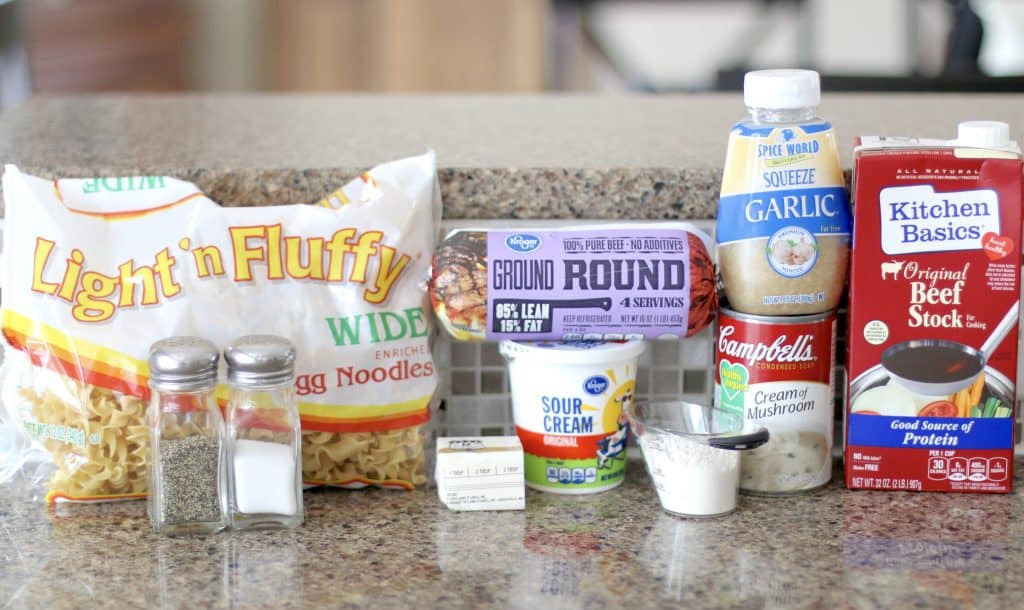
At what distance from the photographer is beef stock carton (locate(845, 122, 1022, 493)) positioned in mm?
952

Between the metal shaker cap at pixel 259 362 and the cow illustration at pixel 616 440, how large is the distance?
27 cm

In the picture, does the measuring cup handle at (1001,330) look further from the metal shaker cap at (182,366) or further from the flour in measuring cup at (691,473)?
the metal shaker cap at (182,366)

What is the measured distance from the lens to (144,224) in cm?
101

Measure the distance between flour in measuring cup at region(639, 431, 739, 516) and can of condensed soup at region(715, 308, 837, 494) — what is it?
4 centimetres

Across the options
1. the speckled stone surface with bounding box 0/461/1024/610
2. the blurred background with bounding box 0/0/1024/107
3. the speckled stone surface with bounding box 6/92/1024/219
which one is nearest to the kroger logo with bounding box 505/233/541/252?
the speckled stone surface with bounding box 6/92/1024/219

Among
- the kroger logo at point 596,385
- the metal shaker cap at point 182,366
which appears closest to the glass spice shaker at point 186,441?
the metal shaker cap at point 182,366

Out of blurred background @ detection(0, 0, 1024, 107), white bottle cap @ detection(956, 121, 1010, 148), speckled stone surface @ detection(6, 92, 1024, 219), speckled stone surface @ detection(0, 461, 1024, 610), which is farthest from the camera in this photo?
blurred background @ detection(0, 0, 1024, 107)

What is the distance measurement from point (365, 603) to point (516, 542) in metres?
0.15

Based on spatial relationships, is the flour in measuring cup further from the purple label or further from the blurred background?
the blurred background

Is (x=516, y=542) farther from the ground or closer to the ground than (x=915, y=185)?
closer to the ground

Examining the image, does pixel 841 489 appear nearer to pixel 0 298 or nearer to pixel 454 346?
pixel 454 346

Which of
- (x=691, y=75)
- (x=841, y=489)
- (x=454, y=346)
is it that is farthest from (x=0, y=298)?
(x=691, y=75)

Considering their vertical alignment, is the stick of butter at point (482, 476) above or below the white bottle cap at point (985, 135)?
below

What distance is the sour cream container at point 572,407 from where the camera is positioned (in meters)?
0.98
